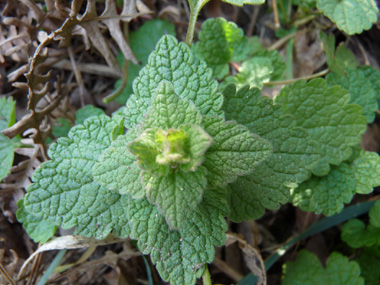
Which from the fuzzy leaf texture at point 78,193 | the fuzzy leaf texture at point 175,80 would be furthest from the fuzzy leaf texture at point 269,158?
the fuzzy leaf texture at point 78,193

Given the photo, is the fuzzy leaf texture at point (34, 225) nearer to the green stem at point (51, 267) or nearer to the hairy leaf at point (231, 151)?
the green stem at point (51, 267)

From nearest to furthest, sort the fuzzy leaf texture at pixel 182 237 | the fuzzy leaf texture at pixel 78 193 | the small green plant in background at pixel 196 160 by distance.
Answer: the small green plant in background at pixel 196 160 < the fuzzy leaf texture at pixel 182 237 < the fuzzy leaf texture at pixel 78 193

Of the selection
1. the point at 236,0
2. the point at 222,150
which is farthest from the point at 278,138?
the point at 236,0

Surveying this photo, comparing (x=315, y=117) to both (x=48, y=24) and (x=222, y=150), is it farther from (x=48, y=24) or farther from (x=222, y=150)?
(x=48, y=24)

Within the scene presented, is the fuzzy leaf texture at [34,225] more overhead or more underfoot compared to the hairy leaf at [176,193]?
more underfoot

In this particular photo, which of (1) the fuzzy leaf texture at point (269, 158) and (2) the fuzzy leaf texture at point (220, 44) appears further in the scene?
(2) the fuzzy leaf texture at point (220, 44)

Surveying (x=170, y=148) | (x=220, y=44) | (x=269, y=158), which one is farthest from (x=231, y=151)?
(x=220, y=44)

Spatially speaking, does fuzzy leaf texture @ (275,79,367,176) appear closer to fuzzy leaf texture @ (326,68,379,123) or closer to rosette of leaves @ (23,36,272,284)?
fuzzy leaf texture @ (326,68,379,123)
